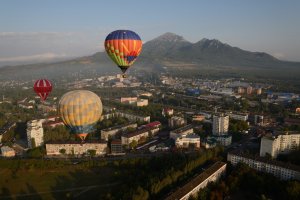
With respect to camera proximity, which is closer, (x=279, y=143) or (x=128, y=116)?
(x=279, y=143)

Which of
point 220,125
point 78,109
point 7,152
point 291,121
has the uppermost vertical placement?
point 78,109

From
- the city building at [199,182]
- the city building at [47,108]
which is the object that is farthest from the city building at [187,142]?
the city building at [47,108]

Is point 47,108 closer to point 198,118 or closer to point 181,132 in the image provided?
point 198,118

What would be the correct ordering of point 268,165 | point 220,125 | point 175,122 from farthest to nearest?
point 175,122, point 220,125, point 268,165

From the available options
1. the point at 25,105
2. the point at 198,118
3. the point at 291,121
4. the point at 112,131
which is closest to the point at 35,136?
the point at 112,131

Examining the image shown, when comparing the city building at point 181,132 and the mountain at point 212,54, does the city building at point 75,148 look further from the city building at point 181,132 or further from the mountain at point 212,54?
the mountain at point 212,54

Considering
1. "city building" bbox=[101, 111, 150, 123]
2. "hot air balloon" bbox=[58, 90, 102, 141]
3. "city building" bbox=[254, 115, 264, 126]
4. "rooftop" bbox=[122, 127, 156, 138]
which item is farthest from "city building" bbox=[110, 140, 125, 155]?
"city building" bbox=[254, 115, 264, 126]

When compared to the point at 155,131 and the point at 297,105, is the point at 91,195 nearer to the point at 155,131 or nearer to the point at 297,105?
the point at 155,131
